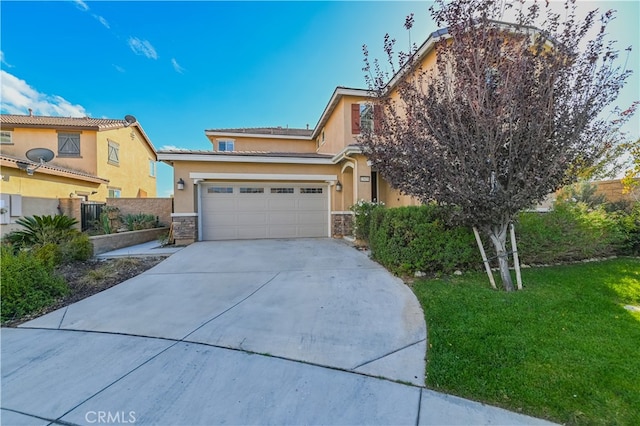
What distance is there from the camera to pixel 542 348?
3.06 metres

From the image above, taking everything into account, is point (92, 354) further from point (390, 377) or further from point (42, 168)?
point (42, 168)

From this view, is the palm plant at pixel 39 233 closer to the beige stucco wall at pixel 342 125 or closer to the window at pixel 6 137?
the beige stucco wall at pixel 342 125

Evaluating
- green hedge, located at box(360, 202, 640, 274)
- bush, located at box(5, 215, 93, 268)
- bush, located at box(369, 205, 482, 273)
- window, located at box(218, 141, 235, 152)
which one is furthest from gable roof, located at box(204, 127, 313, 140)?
bush, located at box(369, 205, 482, 273)

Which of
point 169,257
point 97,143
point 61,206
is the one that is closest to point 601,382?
point 169,257

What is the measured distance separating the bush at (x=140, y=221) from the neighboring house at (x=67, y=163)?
9.70ft

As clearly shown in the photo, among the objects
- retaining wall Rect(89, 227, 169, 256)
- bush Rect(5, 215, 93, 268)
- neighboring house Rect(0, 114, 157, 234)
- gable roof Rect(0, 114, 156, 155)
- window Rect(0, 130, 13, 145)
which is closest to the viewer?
bush Rect(5, 215, 93, 268)

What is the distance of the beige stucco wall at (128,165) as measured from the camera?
51.4 ft

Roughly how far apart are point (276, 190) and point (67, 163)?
13372 millimetres

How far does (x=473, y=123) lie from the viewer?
14.4 ft

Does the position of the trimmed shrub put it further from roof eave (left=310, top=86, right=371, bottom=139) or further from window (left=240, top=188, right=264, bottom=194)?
window (left=240, top=188, right=264, bottom=194)

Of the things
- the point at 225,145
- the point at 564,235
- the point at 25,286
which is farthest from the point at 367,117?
the point at 225,145

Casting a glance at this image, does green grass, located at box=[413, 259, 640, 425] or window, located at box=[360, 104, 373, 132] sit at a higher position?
window, located at box=[360, 104, 373, 132]

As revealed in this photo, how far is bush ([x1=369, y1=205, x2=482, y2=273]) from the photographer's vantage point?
229 inches

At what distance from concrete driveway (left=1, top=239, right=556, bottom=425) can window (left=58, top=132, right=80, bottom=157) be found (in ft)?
49.6
